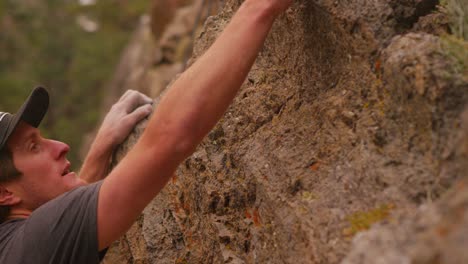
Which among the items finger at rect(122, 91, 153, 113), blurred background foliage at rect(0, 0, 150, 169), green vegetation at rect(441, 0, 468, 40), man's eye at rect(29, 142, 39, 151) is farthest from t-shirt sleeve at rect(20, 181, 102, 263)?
blurred background foliage at rect(0, 0, 150, 169)

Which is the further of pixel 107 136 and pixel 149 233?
pixel 107 136

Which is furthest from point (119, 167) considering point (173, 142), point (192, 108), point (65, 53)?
point (65, 53)

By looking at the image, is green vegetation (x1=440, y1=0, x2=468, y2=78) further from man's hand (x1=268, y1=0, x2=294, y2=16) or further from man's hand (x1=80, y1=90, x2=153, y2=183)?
man's hand (x1=80, y1=90, x2=153, y2=183)

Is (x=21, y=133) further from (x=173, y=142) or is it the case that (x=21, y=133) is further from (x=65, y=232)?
(x=173, y=142)

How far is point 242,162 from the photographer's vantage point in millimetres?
3287

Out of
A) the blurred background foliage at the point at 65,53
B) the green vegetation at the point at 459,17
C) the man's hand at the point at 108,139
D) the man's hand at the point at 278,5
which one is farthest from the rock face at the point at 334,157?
the blurred background foliage at the point at 65,53

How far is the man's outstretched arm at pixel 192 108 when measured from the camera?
263 centimetres

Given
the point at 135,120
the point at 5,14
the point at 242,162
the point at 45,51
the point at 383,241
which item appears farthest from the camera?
the point at 45,51

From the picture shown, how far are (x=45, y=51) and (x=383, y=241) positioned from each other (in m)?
22.4

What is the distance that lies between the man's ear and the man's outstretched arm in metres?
0.95

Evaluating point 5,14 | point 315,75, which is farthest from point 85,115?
point 315,75

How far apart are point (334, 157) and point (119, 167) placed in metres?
0.93

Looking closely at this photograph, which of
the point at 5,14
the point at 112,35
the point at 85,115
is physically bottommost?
the point at 85,115

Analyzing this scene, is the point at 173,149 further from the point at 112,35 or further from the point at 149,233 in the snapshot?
the point at 112,35
